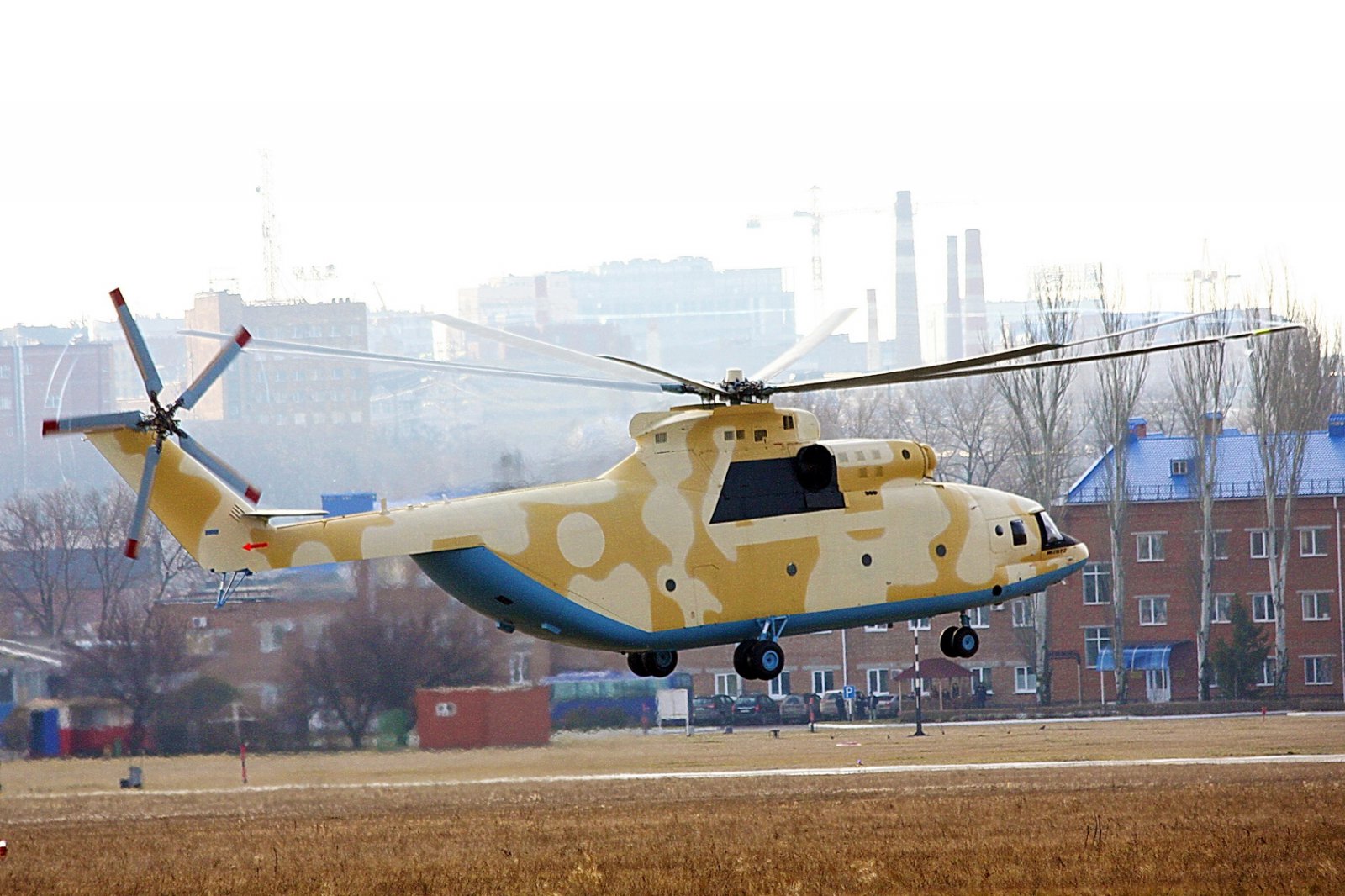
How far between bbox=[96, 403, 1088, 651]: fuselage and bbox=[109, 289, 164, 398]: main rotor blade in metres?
0.99

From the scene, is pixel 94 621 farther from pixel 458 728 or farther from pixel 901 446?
pixel 901 446

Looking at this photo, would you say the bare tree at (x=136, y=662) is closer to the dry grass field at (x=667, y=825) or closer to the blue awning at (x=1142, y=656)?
the dry grass field at (x=667, y=825)

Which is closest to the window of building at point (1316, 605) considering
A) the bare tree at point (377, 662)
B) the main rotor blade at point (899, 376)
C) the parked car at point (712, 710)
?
the parked car at point (712, 710)

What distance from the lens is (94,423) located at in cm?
2377

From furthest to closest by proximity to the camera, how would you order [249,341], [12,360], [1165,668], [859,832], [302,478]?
[12,360], [302,478], [1165,668], [859,832], [249,341]

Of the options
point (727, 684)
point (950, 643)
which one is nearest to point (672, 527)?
point (950, 643)

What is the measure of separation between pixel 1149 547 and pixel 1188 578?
1971mm

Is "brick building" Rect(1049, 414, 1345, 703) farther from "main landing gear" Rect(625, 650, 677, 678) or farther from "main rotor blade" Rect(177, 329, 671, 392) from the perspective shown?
"main rotor blade" Rect(177, 329, 671, 392)

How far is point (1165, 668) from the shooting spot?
7831 centimetres

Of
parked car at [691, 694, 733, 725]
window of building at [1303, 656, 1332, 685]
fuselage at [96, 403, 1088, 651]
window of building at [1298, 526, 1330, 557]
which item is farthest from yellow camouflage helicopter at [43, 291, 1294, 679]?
window of building at [1298, 526, 1330, 557]

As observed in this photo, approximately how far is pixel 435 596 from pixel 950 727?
70.3ft

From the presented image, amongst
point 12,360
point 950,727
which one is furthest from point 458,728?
point 12,360

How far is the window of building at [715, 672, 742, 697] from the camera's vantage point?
256ft

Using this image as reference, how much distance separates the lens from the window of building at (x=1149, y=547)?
80125 millimetres
